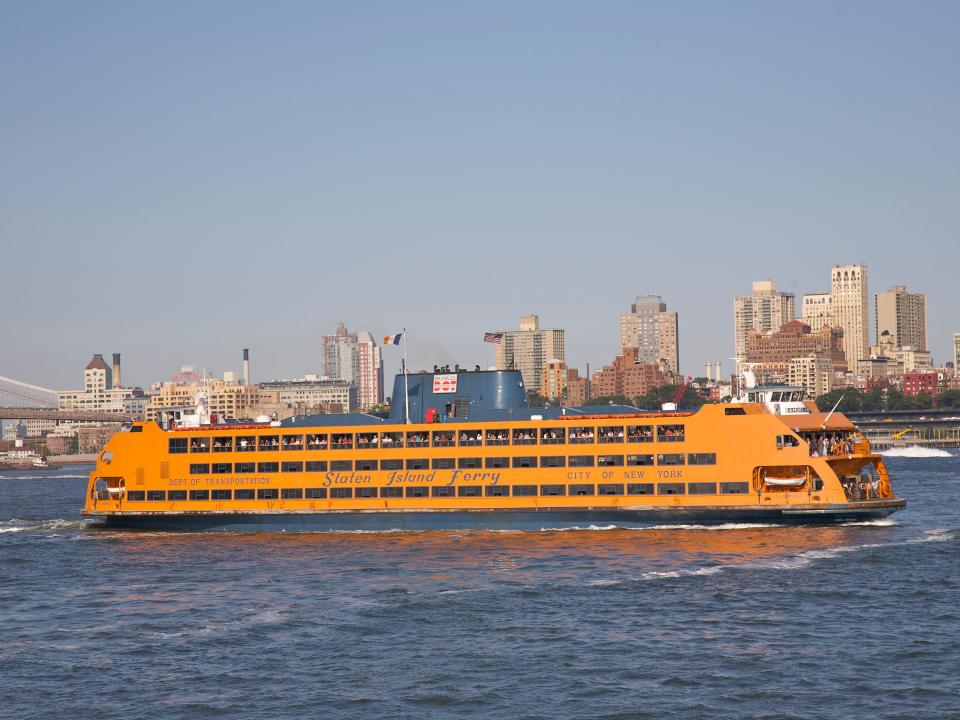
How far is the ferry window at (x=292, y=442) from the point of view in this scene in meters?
69.8

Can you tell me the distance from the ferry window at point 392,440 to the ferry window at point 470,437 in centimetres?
347

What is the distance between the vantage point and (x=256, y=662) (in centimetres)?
3759

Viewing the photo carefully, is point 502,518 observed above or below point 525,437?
below

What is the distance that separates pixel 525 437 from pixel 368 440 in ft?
29.8

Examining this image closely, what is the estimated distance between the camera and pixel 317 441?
228 feet

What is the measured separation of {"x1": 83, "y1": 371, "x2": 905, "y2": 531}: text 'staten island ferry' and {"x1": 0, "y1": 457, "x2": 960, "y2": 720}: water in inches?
65.7

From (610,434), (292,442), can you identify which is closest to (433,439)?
(292,442)

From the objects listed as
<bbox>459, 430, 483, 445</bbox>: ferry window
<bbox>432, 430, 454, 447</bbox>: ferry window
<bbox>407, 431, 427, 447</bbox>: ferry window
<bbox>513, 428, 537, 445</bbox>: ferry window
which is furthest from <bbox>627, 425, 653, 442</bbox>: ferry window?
<bbox>407, 431, 427, 447</bbox>: ferry window

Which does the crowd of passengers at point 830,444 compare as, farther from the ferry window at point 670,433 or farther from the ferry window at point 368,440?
the ferry window at point 368,440

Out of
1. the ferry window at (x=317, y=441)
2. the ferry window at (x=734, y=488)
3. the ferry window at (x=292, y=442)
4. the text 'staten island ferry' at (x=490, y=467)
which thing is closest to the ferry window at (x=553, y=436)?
the text 'staten island ferry' at (x=490, y=467)

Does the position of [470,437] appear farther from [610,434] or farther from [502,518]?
[610,434]

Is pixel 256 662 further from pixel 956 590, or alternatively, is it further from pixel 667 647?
pixel 956 590

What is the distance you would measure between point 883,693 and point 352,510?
38681mm

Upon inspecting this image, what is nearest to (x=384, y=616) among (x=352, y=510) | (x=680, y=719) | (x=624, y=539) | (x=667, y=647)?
(x=667, y=647)
